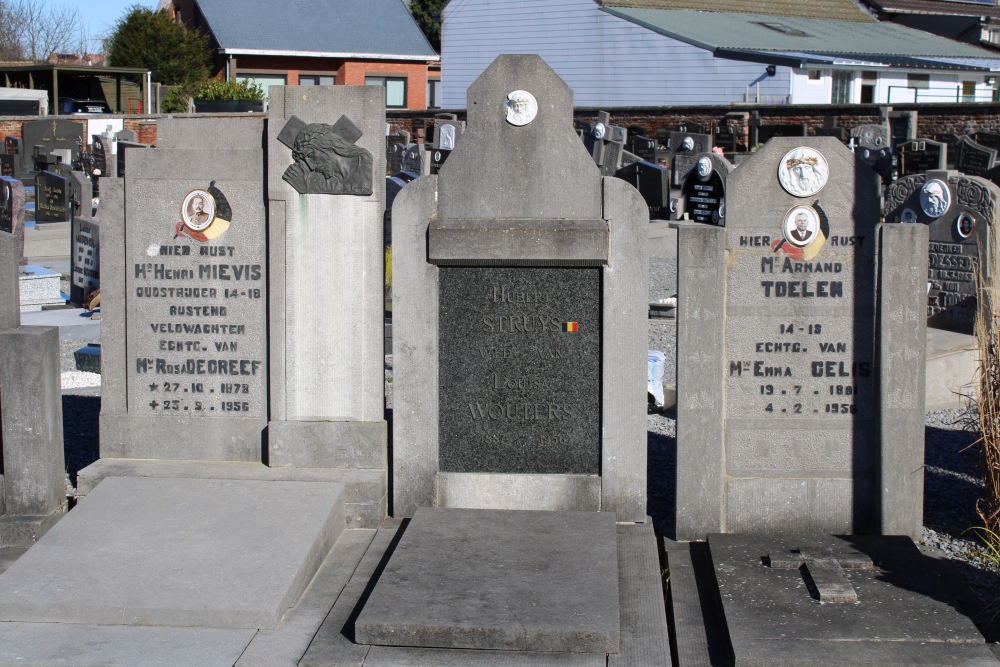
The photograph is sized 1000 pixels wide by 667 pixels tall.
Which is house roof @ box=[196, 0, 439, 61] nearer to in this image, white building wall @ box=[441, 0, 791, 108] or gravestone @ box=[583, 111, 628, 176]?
white building wall @ box=[441, 0, 791, 108]

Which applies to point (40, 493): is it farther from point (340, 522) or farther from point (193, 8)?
point (193, 8)

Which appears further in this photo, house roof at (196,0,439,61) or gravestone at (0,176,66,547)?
house roof at (196,0,439,61)

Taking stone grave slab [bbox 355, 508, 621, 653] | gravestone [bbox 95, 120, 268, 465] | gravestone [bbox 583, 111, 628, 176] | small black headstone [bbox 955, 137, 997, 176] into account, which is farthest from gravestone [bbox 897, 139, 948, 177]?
stone grave slab [bbox 355, 508, 621, 653]

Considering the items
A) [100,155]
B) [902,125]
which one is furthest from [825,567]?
[902,125]

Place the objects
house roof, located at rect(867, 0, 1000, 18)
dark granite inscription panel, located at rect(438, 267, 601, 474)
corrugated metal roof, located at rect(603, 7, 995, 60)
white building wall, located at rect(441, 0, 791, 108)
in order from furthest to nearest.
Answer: house roof, located at rect(867, 0, 1000, 18), corrugated metal roof, located at rect(603, 7, 995, 60), white building wall, located at rect(441, 0, 791, 108), dark granite inscription panel, located at rect(438, 267, 601, 474)

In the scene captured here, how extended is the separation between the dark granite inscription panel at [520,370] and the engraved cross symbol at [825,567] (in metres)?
1.19

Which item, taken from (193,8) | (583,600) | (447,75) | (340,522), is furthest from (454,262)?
(193,8)

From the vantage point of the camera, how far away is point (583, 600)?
4.73m

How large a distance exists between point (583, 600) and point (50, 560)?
2.48 metres

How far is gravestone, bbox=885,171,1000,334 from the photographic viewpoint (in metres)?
11.0

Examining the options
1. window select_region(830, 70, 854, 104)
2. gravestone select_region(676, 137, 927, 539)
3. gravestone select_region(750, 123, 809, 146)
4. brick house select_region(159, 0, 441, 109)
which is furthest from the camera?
brick house select_region(159, 0, 441, 109)

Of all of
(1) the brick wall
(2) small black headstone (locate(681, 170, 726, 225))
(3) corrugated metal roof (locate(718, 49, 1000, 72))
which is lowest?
(2) small black headstone (locate(681, 170, 726, 225))

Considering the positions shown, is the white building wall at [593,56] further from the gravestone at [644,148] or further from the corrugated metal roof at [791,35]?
the gravestone at [644,148]

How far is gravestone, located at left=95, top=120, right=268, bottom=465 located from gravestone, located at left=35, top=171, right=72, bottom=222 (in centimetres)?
1460
